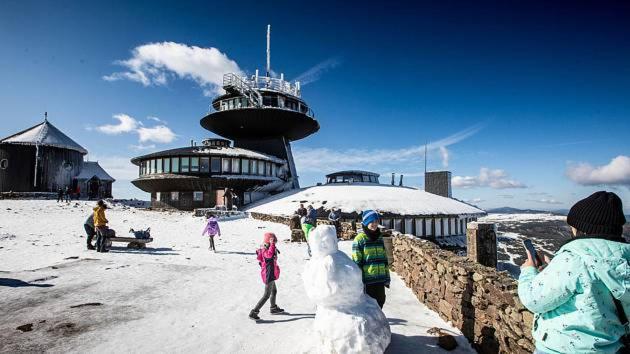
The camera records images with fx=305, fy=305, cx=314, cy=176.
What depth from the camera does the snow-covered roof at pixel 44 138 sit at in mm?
38125

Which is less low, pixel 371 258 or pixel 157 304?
pixel 371 258

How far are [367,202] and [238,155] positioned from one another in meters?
16.7

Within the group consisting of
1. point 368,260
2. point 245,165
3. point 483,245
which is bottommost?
point 483,245

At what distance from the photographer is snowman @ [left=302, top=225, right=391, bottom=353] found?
4141 millimetres

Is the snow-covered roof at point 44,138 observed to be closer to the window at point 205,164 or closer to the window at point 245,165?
the window at point 205,164

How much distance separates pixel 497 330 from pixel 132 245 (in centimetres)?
1426

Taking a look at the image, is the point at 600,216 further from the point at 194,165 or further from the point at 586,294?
the point at 194,165

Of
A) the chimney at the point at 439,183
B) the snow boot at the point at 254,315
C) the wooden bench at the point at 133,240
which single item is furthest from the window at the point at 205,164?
the snow boot at the point at 254,315

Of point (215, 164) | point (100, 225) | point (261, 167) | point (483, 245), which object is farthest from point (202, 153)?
point (483, 245)

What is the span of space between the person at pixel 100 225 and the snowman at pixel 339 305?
36.9 ft

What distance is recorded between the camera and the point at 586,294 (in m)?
2.28

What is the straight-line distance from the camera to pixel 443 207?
2955cm

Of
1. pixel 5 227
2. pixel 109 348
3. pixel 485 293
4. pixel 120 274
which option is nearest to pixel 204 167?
pixel 5 227

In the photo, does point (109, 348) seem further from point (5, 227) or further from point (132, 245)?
point (5, 227)
